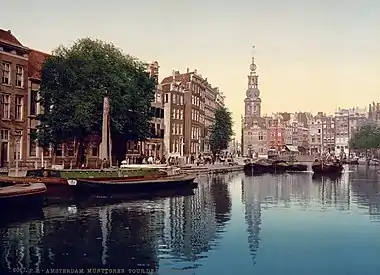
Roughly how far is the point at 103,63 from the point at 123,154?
14418 mm

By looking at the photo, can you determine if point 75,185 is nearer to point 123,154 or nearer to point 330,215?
point 330,215

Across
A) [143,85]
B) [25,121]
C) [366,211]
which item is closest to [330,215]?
[366,211]

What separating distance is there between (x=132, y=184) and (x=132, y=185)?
9 centimetres

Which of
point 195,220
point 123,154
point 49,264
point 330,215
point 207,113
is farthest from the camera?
point 207,113

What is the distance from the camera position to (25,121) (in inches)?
2169

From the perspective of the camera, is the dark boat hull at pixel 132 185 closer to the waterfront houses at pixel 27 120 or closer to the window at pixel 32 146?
the waterfront houses at pixel 27 120

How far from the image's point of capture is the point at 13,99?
175 feet

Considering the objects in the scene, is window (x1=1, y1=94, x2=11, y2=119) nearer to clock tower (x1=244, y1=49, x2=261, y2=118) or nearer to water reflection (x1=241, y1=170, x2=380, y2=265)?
water reflection (x1=241, y1=170, x2=380, y2=265)

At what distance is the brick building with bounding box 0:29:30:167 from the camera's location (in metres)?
52.0

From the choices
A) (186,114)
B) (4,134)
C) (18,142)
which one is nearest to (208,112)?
(186,114)

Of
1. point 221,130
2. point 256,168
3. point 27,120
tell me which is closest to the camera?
point 27,120

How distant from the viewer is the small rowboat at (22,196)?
29500 millimetres

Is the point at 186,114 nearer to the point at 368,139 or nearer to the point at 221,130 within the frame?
the point at 221,130

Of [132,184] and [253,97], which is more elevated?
[253,97]
